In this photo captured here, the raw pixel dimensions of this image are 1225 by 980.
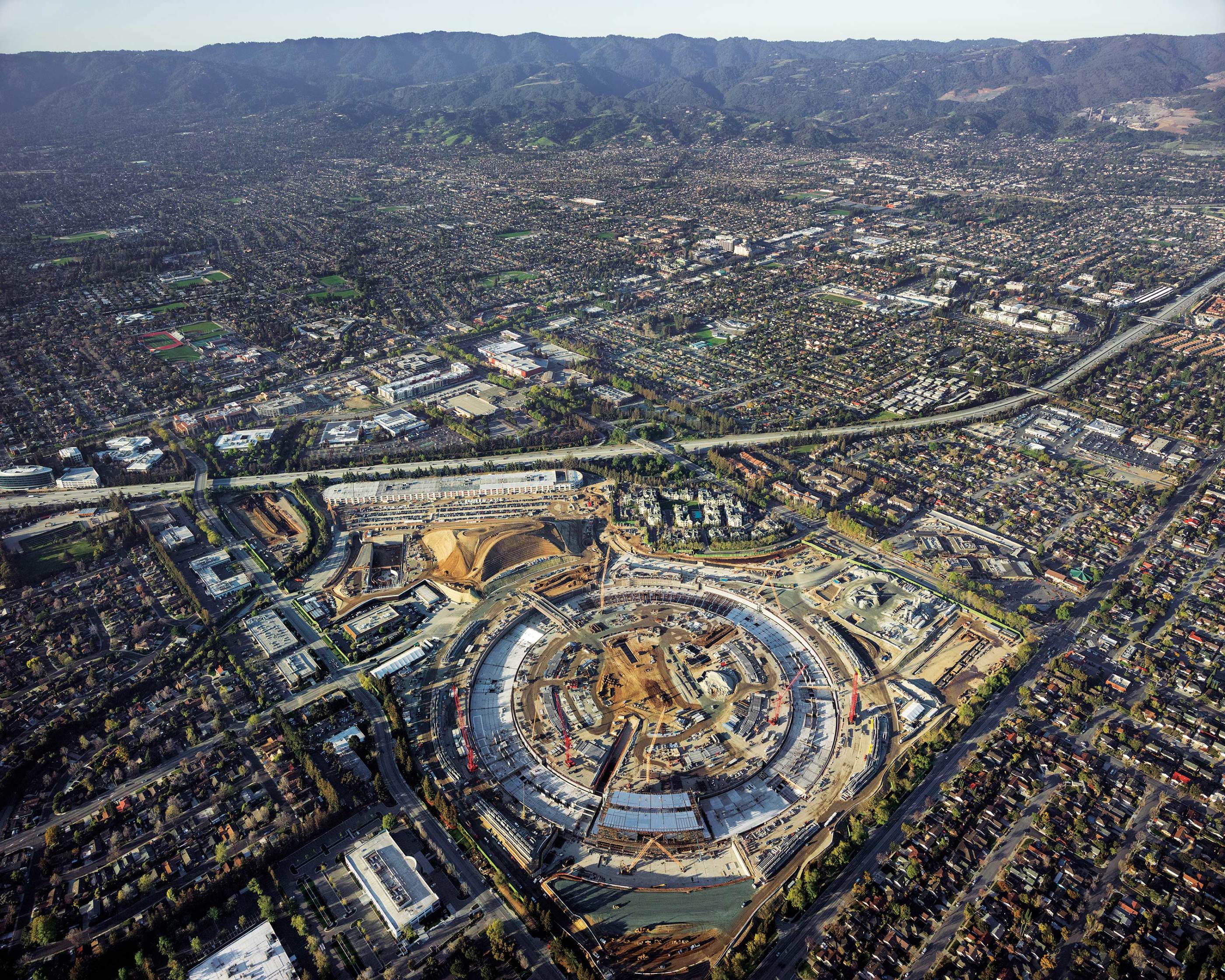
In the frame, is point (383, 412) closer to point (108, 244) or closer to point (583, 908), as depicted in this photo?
point (583, 908)

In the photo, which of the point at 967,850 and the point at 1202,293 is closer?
the point at 967,850

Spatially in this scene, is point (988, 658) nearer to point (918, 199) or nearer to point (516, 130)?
point (918, 199)

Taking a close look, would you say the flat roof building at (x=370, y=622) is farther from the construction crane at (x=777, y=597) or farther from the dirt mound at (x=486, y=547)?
the construction crane at (x=777, y=597)

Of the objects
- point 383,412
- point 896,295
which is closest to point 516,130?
point 896,295

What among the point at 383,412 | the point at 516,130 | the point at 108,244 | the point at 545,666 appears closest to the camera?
the point at 545,666

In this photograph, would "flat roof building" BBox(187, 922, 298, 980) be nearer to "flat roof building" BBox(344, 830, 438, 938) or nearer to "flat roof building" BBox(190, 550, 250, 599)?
"flat roof building" BBox(344, 830, 438, 938)

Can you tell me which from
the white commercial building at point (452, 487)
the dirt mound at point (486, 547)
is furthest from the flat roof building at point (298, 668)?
the white commercial building at point (452, 487)

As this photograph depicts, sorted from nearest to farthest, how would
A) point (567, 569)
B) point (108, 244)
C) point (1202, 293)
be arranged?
point (567, 569) → point (1202, 293) → point (108, 244)
